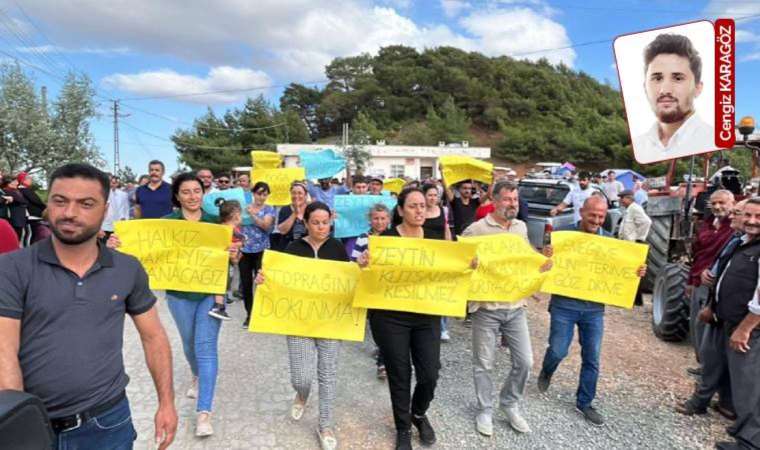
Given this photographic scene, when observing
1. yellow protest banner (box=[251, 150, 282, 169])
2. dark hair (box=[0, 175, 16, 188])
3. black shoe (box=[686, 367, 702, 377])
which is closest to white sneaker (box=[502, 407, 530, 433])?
black shoe (box=[686, 367, 702, 377])

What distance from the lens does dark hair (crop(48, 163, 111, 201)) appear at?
1812 mm

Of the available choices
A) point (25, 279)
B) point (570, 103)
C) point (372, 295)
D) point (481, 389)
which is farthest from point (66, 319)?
point (570, 103)

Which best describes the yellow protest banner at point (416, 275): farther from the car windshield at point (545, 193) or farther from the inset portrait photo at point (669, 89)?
the car windshield at point (545, 193)

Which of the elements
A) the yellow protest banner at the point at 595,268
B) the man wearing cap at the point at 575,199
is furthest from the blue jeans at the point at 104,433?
the man wearing cap at the point at 575,199

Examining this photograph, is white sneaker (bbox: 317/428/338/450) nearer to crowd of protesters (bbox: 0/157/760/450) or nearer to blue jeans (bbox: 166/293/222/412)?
crowd of protesters (bbox: 0/157/760/450)

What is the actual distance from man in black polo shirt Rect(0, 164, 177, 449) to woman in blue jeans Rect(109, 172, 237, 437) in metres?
1.47

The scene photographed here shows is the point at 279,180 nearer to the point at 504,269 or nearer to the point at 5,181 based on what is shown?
the point at 504,269

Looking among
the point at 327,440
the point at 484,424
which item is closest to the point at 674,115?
the point at 484,424

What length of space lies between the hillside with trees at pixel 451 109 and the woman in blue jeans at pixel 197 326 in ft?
171

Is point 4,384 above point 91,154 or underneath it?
underneath

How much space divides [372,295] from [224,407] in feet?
5.59

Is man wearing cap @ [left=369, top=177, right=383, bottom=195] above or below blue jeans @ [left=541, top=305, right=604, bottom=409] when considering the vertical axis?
above

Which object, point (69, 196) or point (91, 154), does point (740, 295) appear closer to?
point (69, 196)

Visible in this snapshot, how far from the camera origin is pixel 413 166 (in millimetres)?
42656
